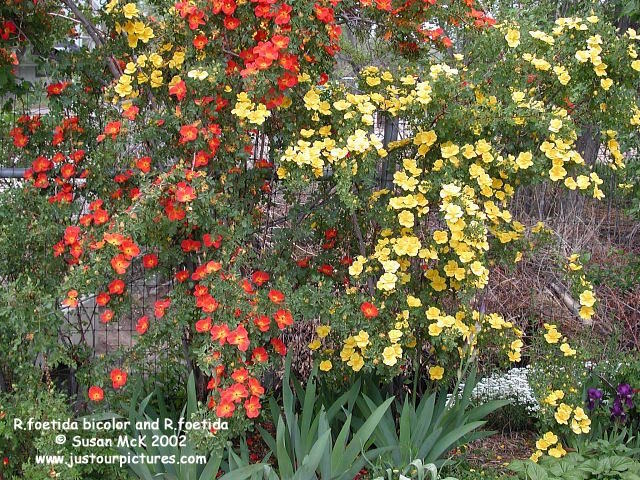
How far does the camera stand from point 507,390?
12.7 ft

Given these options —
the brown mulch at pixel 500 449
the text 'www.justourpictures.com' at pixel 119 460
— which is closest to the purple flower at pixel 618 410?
the brown mulch at pixel 500 449

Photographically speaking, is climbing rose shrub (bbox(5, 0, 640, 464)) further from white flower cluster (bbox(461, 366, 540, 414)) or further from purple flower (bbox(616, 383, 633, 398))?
white flower cluster (bbox(461, 366, 540, 414))

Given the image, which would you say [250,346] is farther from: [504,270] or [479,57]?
[504,270]

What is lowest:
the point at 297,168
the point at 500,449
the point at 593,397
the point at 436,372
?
the point at 500,449

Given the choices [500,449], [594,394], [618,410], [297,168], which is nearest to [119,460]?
[297,168]

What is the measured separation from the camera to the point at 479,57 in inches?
120

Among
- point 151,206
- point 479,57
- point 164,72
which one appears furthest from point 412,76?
point 151,206

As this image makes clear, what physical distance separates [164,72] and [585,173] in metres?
1.81

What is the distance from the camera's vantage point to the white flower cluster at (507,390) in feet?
12.4

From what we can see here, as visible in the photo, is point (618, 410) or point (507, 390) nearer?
point (618, 410)

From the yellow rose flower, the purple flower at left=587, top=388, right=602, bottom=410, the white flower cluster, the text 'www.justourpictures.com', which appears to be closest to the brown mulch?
the white flower cluster

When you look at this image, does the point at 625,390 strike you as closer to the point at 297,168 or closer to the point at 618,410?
the point at 618,410

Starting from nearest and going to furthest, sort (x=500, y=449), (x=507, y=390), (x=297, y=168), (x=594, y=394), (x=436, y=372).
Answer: (x=297, y=168)
(x=436, y=372)
(x=594, y=394)
(x=500, y=449)
(x=507, y=390)

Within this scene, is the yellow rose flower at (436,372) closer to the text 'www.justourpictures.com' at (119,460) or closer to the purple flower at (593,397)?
the purple flower at (593,397)
